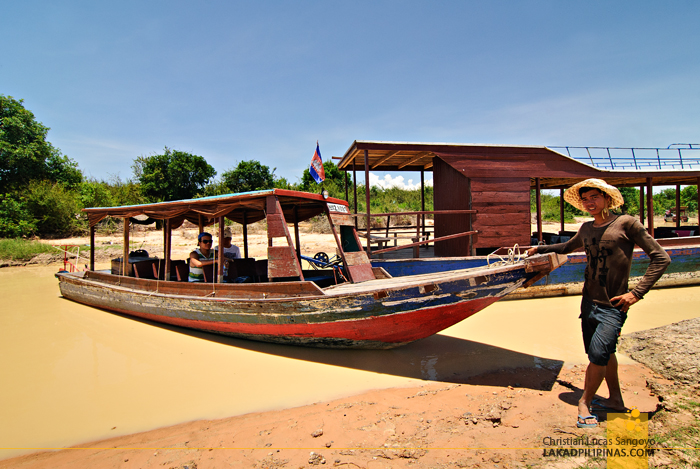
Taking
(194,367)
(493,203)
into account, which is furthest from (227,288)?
(493,203)

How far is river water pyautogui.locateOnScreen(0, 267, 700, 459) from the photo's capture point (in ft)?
12.1

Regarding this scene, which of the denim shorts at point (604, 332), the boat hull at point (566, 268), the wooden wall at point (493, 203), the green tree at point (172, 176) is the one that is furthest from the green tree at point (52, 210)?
the denim shorts at point (604, 332)

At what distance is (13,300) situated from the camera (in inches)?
351

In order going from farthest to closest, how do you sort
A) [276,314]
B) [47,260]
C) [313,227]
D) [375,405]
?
[313,227] → [47,260] → [276,314] → [375,405]

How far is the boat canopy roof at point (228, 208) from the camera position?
4.96m

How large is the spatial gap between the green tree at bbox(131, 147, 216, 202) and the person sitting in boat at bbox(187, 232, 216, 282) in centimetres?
2201

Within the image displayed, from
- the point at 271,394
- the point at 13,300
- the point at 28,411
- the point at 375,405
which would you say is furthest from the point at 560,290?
the point at 13,300

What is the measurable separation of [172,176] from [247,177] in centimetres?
556

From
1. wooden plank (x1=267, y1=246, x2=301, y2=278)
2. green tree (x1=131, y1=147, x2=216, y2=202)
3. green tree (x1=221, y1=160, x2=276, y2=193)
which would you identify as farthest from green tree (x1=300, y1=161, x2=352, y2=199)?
wooden plank (x1=267, y1=246, x2=301, y2=278)

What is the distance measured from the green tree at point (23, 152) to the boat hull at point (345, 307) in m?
21.8

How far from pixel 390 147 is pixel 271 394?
5.73 meters

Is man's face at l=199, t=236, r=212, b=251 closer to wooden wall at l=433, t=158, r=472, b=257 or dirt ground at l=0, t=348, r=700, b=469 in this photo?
dirt ground at l=0, t=348, r=700, b=469

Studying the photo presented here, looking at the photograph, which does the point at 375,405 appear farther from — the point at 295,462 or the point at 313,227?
the point at 313,227

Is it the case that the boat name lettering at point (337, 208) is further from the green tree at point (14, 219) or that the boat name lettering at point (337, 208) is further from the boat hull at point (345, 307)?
the green tree at point (14, 219)
